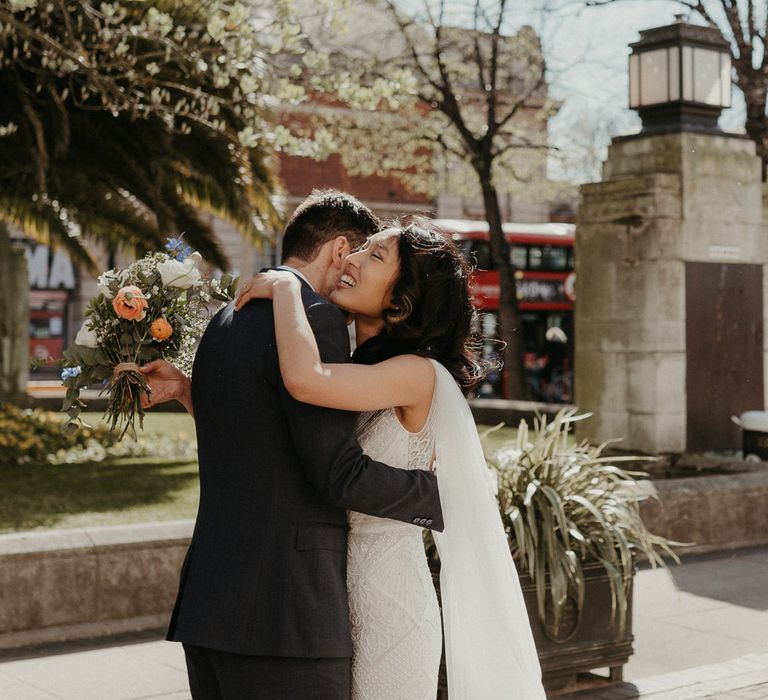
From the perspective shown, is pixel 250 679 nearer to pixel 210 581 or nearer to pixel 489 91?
pixel 210 581

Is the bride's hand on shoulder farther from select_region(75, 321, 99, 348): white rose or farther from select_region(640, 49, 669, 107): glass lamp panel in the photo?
select_region(640, 49, 669, 107): glass lamp panel

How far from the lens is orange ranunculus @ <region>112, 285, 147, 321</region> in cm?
330

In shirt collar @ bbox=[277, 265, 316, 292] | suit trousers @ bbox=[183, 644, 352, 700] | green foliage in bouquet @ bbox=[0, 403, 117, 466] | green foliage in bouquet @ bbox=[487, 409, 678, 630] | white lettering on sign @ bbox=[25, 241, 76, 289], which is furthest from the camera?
white lettering on sign @ bbox=[25, 241, 76, 289]

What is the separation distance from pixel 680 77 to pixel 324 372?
9795 mm

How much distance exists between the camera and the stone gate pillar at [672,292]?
37.8ft

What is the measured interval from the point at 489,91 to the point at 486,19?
136 cm

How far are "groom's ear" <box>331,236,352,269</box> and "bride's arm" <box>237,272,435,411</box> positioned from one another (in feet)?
0.56

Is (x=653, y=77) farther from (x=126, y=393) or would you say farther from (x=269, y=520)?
(x=269, y=520)

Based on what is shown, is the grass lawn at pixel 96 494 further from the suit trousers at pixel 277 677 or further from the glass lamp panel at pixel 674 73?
the suit trousers at pixel 277 677

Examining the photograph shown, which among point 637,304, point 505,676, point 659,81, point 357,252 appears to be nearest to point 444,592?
point 505,676

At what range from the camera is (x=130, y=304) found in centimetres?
330

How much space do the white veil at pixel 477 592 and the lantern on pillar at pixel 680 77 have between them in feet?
30.1

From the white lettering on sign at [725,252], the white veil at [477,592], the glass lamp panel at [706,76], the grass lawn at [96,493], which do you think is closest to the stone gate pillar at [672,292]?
the white lettering on sign at [725,252]

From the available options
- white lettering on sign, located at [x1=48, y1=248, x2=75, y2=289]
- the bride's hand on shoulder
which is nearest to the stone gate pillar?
the bride's hand on shoulder
